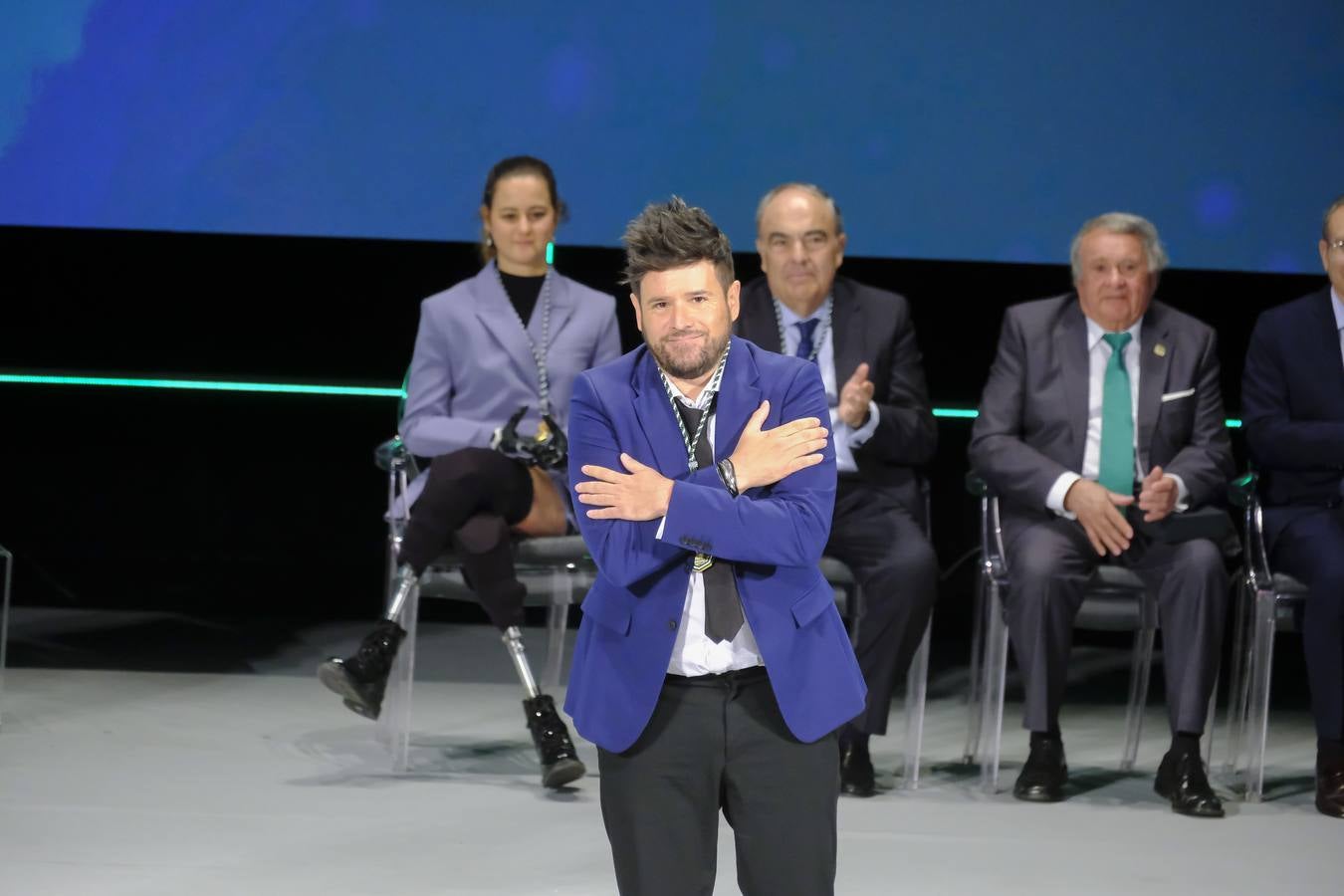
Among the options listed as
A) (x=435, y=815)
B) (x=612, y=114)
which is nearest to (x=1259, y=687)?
(x=435, y=815)

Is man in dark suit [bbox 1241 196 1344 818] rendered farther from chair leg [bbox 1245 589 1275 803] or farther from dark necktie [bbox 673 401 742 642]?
dark necktie [bbox 673 401 742 642]

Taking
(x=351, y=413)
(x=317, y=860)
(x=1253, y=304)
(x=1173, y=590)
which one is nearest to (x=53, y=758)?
(x=317, y=860)

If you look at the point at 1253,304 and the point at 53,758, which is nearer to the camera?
the point at 53,758

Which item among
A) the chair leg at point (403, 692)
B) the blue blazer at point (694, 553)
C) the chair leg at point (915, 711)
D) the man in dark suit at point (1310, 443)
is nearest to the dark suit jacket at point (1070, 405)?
the man in dark suit at point (1310, 443)

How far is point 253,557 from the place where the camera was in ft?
20.0

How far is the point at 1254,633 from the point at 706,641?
2.13m

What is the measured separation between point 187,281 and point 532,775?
2.58m

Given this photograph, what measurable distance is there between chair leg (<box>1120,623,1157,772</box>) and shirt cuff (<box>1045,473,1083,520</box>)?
0.38 m

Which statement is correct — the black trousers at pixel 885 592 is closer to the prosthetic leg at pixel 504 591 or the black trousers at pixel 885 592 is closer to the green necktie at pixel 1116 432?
the green necktie at pixel 1116 432

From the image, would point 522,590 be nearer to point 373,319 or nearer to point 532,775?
point 532,775

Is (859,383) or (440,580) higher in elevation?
(859,383)

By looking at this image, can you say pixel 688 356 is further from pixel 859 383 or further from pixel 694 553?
pixel 859 383

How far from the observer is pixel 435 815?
3590mm

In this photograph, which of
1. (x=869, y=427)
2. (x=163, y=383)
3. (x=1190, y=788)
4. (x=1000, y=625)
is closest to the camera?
(x=1190, y=788)
